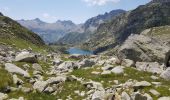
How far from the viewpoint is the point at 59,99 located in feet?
71.2

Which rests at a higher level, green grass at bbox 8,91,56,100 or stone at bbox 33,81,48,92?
stone at bbox 33,81,48,92

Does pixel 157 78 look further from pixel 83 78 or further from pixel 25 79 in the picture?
pixel 25 79

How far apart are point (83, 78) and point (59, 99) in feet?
20.9

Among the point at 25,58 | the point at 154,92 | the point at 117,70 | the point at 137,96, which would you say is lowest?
the point at 154,92

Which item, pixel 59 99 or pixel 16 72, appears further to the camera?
pixel 16 72

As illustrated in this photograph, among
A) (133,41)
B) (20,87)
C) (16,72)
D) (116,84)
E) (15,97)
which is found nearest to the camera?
(15,97)

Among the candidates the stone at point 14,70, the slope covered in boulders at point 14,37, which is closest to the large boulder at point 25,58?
the stone at point 14,70

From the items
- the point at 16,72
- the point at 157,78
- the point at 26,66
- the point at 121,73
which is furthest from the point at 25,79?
the point at 157,78

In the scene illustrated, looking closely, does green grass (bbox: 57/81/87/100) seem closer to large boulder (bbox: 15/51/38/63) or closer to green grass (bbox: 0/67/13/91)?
green grass (bbox: 0/67/13/91)

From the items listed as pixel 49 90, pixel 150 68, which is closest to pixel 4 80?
pixel 49 90

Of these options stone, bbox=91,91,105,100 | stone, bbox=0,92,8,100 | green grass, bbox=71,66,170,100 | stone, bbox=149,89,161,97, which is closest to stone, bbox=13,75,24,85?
stone, bbox=0,92,8,100

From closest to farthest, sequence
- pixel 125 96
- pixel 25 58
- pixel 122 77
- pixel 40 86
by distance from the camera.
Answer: pixel 125 96 → pixel 40 86 → pixel 122 77 → pixel 25 58

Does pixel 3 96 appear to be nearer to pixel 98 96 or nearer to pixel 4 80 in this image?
pixel 4 80

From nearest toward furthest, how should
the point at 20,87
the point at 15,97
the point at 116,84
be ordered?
the point at 15,97 < the point at 20,87 < the point at 116,84
